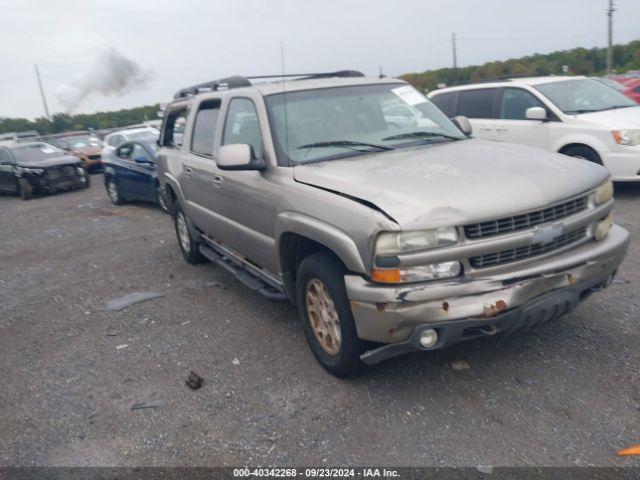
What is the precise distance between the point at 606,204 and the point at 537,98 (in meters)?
5.24

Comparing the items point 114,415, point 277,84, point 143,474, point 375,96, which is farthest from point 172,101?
point 143,474

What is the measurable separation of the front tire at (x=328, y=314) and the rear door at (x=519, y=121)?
576cm

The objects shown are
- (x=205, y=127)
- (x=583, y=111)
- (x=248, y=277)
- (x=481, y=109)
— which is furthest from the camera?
(x=481, y=109)

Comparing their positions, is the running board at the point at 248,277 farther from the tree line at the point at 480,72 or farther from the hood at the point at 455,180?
the tree line at the point at 480,72

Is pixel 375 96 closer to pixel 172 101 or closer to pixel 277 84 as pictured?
pixel 277 84

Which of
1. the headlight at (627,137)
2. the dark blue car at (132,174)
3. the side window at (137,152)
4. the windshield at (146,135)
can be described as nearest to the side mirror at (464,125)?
the headlight at (627,137)

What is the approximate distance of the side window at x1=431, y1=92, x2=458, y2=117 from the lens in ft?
31.7

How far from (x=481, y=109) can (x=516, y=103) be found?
63 centimetres

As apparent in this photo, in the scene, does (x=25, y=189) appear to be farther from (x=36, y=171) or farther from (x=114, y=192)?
(x=114, y=192)

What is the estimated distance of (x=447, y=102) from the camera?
9773 millimetres

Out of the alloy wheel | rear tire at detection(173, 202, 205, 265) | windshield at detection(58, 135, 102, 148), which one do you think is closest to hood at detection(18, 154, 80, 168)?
windshield at detection(58, 135, 102, 148)

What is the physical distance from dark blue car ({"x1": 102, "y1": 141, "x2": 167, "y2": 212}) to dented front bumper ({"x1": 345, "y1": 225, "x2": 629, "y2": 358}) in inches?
312

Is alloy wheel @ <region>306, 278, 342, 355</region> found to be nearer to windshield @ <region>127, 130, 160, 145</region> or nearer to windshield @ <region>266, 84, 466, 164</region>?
windshield @ <region>266, 84, 466, 164</region>

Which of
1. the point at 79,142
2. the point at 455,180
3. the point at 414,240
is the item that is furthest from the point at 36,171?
the point at 414,240
